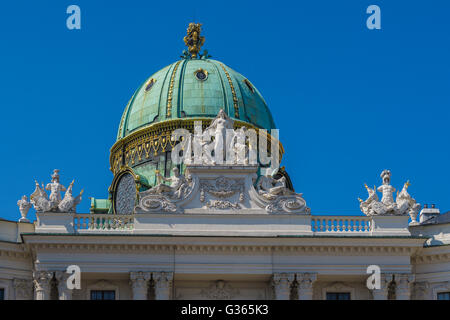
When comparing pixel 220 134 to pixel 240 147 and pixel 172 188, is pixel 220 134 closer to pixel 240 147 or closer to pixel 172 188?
pixel 240 147

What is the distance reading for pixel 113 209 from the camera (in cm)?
5925

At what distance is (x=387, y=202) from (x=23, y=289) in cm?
1582

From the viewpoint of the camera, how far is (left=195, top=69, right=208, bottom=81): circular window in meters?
62.1

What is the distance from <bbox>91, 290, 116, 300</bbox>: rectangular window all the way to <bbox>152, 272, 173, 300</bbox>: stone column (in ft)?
7.06

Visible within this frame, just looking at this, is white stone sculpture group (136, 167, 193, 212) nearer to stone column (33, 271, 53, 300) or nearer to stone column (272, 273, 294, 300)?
stone column (33, 271, 53, 300)

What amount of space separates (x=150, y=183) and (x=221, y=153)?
7540 mm

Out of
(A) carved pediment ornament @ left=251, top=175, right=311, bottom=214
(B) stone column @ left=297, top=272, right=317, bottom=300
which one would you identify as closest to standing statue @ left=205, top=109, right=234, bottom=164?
(A) carved pediment ornament @ left=251, top=175, right=311, bottom=214

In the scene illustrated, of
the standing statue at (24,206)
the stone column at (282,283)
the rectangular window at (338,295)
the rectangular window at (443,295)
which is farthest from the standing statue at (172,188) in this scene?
the rectangular window at (443,295)

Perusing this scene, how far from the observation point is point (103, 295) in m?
51.1

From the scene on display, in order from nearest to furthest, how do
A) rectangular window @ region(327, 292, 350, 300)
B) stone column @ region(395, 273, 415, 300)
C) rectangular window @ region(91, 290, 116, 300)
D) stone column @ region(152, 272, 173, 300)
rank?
1. stone column @ region(152, 272, 173, 300)
2. stone column @ region(395, 273, 415, 300)
3. rectangular window @ region(91, 290, 116, 300)
4. rectangular window @ region(327, 292, 350, 300)
